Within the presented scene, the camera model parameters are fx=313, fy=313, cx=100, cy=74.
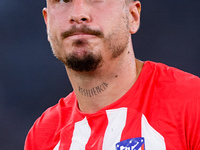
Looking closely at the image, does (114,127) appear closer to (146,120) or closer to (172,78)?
(146,120)

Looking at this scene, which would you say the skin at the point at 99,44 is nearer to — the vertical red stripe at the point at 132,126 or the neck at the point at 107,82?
the neck at the point at 107,82

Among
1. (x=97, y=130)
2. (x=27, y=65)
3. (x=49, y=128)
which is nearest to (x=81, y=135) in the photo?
(x=97, y=130)

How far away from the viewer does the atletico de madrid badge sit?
3.37ft

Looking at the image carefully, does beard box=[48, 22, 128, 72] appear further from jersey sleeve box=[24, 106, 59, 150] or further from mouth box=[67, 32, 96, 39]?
jersey sleeve box=[24, 106, 59, 150]

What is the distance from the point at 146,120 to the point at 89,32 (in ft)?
1.16

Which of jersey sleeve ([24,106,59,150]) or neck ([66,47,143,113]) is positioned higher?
neck ([66,47,143,113])

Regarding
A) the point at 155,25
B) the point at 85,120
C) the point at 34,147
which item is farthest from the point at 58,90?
the point at 85,120

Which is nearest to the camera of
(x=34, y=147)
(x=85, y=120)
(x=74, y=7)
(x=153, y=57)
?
(x=74, y=7)

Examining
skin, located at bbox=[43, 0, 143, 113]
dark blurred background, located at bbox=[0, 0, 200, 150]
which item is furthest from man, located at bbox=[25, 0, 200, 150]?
dark blurred background, located at bbox=[0, 0, 200, 150]

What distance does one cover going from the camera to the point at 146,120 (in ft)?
3.49

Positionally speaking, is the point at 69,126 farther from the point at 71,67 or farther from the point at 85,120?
the point at 71,67

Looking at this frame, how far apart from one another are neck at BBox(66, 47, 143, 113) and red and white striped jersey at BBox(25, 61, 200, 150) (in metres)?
0.03

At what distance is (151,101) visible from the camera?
1102 mm

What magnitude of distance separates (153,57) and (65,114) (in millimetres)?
990
